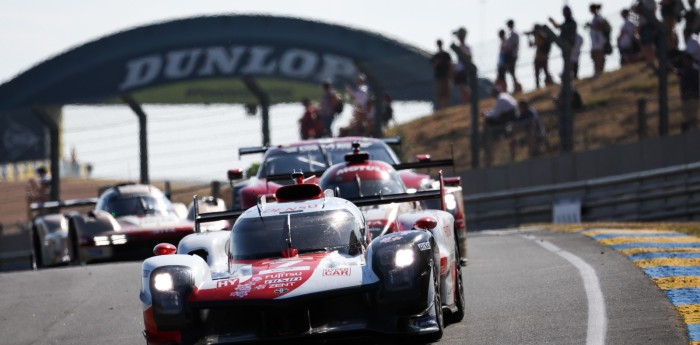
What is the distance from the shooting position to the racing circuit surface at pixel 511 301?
30.3 feet

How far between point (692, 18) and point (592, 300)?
12.4 metres

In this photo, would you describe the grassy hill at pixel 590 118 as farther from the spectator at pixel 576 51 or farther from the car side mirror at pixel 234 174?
the car side mirror at pixel 234 174

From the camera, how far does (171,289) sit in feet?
30.4

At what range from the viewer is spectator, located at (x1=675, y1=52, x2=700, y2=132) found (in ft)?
67.6

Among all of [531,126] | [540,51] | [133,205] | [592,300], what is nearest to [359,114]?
[531,126]

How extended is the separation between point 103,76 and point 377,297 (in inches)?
1472

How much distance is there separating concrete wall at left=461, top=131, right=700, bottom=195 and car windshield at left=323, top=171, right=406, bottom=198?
6.85 metres

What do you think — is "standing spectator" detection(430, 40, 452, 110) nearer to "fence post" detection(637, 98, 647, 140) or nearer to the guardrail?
the guardrail

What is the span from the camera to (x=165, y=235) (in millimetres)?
20938

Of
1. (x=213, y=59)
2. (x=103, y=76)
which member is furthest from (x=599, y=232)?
(x=103, y=76)

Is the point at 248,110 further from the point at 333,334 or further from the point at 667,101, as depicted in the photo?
the point at 333,334

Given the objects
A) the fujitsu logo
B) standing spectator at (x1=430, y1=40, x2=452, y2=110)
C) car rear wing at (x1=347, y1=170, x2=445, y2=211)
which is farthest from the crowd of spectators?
the fujitsu logo

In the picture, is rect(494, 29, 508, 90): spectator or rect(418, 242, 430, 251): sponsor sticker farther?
rect(494, 29, 508, 90): spectator

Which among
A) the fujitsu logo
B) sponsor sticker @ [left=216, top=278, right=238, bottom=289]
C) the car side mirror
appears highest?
the fujitsu logo
